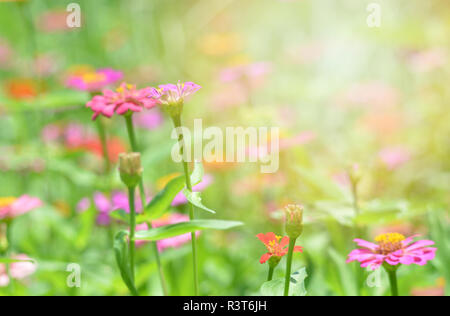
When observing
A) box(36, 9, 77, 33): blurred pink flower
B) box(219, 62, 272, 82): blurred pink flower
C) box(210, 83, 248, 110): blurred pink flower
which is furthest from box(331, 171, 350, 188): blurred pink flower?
box(36, 9, 77, 33): blurred pink flower

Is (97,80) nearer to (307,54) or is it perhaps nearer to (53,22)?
(307,54)

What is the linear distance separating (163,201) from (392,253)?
223 millimetres

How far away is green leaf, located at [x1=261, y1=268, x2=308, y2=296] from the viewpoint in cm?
56

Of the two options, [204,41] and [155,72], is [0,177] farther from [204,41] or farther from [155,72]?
[204,41]

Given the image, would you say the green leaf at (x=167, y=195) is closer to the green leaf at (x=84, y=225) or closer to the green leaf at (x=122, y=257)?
the green leaf at (x=122, y=257)

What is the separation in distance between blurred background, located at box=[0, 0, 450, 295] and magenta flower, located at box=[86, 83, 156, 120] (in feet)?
0.72

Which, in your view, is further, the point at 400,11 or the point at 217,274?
the point at 400,11

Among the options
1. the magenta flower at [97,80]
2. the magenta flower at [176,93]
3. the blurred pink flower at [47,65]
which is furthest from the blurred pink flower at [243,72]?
the blurred pink flower at [47,65]

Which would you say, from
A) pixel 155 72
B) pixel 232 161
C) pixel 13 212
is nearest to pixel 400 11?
pixel 155 72

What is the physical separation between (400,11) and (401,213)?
3.75 ft

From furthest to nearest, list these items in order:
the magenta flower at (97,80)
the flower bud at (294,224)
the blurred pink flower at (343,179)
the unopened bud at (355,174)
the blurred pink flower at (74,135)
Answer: the blurred pink flower at (74,135) < the blurred pink flower at (343,179) < the magenta flower at (97,80) < the unopened bud at (355,174) < the flower bud at (294,224)

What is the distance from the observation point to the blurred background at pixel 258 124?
2.78 ft

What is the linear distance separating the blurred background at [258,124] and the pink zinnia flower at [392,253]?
0.38 ft
